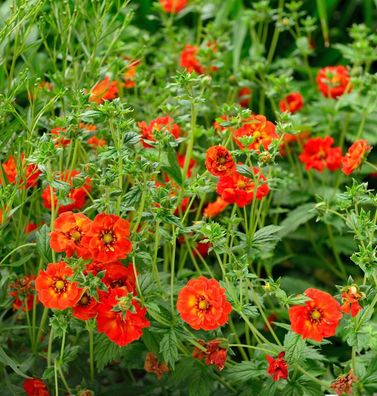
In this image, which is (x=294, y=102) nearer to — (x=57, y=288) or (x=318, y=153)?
(x=318, y=153)

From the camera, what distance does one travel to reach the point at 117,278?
4.31ft

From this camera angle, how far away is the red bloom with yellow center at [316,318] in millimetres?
1229

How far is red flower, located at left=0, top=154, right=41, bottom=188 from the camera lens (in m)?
1.37

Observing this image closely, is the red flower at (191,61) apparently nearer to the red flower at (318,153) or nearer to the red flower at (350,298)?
the red flower at (318,153)

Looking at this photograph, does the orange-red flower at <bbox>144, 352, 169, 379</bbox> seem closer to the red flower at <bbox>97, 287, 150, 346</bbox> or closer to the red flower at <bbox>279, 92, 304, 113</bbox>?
the red flower at <bbox>97, 287, 150, 346</bbox>

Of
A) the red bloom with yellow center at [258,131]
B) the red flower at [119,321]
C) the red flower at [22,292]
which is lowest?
the red flower at [22,292]

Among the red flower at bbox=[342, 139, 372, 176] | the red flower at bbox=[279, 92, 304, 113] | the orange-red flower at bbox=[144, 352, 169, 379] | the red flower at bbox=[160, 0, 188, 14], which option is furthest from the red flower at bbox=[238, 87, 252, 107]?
the orange-red flower at bbox=[144, 352, 169, 379]

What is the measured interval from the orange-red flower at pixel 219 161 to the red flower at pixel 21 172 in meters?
0.27

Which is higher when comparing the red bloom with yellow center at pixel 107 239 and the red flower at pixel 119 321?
the red bloom with yellow center at pixel 107 239

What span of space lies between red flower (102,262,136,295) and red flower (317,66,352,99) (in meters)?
0.80

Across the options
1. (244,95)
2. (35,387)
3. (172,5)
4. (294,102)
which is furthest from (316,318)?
(172,5)

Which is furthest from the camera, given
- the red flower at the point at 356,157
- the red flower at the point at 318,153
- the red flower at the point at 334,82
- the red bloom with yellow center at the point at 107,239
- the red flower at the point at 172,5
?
the red flower at the point at 172,5

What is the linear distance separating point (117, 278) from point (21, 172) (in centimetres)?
23

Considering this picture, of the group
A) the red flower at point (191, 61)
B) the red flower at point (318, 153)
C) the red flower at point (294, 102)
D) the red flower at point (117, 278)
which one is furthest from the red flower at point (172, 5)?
the red flower at point (117, 278)
